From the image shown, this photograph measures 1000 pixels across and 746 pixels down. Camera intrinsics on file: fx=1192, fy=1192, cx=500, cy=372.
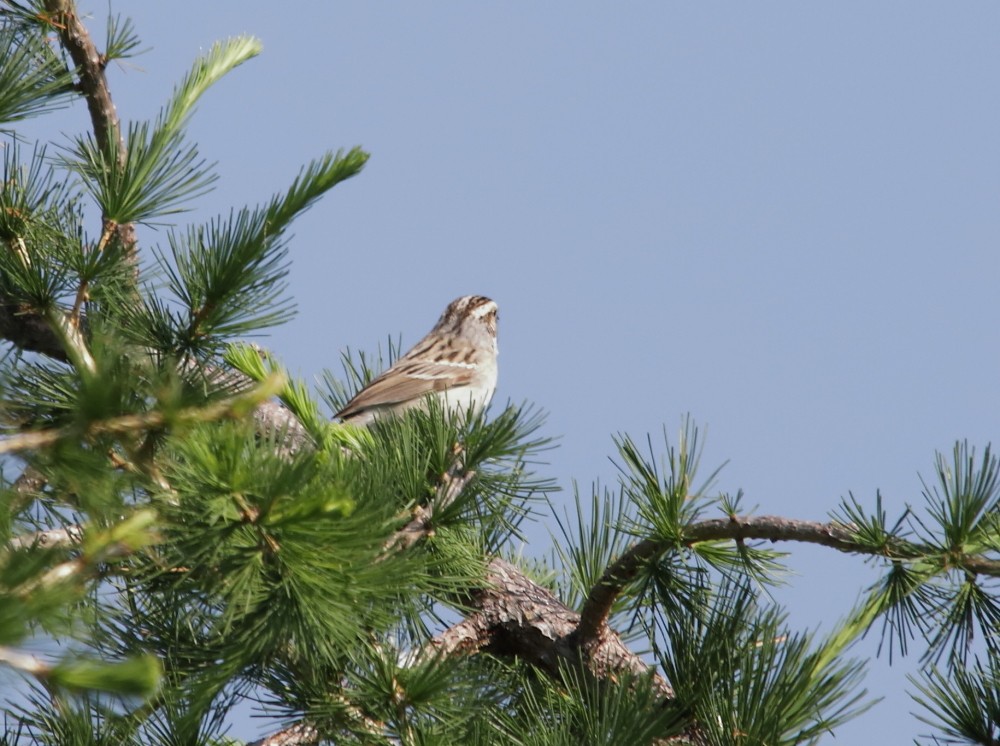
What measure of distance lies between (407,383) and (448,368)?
1342 millimetres

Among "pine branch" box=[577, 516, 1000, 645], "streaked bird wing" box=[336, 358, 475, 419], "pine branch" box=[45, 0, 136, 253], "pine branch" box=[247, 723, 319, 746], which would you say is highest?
"streaked bird wing" box=[336, 358, 475, 419]

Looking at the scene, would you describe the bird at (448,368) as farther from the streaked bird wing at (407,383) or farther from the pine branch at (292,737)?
the pine branch at (292,737)

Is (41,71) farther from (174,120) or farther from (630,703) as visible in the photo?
(630,703)

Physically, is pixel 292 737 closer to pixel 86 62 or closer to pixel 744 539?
pixel 744 539

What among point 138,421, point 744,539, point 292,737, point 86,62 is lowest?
point 292,737

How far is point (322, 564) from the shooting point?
94.4 inches

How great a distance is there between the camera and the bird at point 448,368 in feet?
19.5

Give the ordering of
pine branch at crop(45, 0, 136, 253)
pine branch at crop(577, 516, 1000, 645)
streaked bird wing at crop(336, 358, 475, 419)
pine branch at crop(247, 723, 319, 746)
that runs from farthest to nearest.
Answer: streaked bird wing at crop(336, 358, 475, 419)
pine branch at crop(45, 0, 136, 253)
pine branch at crop(247, 723, 319, 746)
pine branch at crop(577, 516, 1000, 645)

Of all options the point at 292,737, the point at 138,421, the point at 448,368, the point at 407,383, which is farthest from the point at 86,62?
the point at 448,368

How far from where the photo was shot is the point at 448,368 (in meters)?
7.90

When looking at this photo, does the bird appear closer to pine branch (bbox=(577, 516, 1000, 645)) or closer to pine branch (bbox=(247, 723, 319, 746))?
pine branch (bbox=(577, 516, 1000, 645))

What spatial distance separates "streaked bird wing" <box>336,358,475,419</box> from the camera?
19.3 feet

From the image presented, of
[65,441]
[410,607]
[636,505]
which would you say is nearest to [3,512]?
[65,441]

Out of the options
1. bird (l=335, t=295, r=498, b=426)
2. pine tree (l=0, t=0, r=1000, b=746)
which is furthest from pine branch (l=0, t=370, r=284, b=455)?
bird (l=335, t=295, r=498, b=426)
